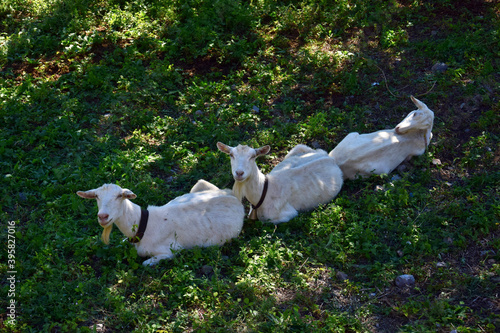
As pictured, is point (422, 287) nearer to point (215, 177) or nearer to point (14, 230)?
point (215, 177)

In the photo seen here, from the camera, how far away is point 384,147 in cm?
725

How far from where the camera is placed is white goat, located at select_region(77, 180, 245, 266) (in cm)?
555

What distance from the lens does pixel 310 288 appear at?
5.43 meters

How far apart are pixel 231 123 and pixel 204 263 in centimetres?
302

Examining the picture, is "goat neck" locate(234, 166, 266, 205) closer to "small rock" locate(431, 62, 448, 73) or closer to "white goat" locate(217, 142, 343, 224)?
"white goat" locate(217, 142, 343, 224)

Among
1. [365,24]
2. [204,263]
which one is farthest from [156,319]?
[365,24]

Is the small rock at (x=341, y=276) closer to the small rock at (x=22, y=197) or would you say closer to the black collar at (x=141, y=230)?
the black collar at (x=141, y=230)

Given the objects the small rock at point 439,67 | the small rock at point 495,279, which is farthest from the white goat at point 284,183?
the small rock at point 439,67

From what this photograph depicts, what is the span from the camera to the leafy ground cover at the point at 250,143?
516cm

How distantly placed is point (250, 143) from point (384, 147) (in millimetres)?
1949

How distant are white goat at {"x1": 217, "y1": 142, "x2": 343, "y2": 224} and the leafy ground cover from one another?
262mm

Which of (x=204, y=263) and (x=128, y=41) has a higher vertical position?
(x=128, y=41)

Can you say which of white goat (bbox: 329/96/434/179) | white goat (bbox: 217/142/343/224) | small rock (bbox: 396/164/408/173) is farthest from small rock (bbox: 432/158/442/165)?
white goat (bbox: 217/142/343/224)

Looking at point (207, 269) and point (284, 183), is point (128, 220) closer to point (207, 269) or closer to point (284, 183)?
point (207, 269)
